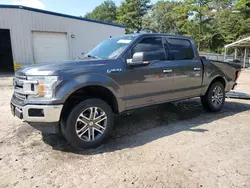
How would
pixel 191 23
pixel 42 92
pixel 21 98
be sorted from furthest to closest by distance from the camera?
pixel 191 23 → pixel 21 98 → pixel 42 92

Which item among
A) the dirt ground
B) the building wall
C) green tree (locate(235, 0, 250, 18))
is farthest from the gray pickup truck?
green tree (locate(235, 0, 250, 18))

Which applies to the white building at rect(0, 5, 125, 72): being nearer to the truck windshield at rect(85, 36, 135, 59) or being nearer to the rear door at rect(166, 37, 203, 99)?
the truck windshield at rect(85, 36, 135, 59)

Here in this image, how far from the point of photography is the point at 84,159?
10.6ft

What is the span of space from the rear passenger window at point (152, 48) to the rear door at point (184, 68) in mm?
273

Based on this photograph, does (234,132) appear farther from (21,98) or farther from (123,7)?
(123,7)

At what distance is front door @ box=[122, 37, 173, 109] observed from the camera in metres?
3.99

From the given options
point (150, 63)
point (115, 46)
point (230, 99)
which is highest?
point (115, 46)

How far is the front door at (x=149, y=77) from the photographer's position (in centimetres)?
399

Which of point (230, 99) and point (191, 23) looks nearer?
point (230, 99)

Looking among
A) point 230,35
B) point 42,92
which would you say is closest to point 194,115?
point 42,92

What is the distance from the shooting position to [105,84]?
11.8ft

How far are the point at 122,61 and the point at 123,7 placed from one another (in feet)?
165

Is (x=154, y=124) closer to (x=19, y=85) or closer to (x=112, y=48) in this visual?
(x=112, y=48)

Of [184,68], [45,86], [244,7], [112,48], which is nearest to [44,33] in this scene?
[112,48]
